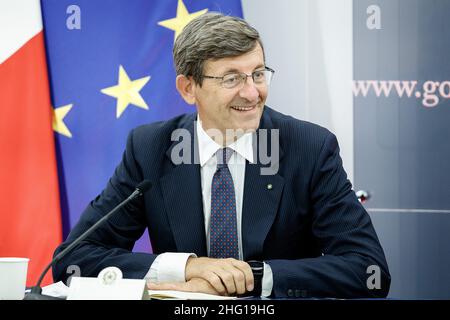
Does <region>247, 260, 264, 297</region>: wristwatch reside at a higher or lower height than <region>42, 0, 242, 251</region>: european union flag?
lower

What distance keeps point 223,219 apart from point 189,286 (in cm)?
46

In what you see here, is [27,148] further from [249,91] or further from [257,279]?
[257,279]

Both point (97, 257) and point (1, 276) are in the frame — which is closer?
point (1, 276)

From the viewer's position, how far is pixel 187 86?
270 centimetres

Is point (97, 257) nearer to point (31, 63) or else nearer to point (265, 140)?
point (265, 140)

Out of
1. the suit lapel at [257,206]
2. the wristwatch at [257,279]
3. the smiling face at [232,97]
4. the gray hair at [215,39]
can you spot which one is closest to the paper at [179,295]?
the wristwatch at [257,279]

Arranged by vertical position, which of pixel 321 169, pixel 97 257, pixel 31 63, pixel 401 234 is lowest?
pixel 401 234

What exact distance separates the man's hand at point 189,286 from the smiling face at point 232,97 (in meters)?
0.70

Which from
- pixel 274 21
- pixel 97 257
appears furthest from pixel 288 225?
pixel 274 21

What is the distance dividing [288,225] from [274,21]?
177 centimetres

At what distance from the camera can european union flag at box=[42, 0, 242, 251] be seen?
3664mm

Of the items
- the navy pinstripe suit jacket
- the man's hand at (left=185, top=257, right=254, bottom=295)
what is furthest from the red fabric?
the man's hand at (left=185, top=257, right=254, bottom=295)

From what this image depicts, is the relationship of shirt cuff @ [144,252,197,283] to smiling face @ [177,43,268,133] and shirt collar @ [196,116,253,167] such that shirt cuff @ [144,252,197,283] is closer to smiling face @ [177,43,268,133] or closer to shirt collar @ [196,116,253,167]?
shirt collar @ [196,116,253,167]
